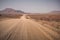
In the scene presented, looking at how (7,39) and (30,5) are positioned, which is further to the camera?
(30,5)

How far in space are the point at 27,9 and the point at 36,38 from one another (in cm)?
350

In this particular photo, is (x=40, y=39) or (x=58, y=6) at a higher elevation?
(x=58, y=6)

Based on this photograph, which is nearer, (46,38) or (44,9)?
(46,38)

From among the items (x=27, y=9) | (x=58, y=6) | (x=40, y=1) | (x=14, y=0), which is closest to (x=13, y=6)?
(x=14, y=0)

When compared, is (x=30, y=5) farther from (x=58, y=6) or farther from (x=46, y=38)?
(x=46, y=38)

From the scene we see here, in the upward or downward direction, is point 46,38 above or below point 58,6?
below

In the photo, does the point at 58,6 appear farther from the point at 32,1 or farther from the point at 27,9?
the point at 27,9

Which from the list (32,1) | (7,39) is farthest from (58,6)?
(7,39)

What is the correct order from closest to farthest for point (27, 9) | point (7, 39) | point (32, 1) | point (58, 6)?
point (7, 39), point (58, 6), point (32, 1), point (27, 9)

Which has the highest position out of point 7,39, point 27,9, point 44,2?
point 44,2

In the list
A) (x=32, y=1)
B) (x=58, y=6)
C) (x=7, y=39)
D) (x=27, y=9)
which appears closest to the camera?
(x=7, y=39)

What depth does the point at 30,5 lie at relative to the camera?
7352 millimetres

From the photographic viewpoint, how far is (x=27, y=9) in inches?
309

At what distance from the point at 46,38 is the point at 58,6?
2816 millimetres
